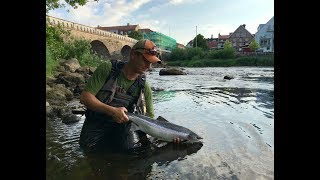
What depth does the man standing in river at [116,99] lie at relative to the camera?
481 cm

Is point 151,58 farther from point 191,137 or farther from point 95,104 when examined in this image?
point 191,137

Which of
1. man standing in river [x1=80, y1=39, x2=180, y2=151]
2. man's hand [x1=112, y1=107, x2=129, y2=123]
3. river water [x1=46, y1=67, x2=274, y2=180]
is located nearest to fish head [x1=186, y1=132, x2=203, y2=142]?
river water [x1=46, y1=67, x2=274, y2=180]

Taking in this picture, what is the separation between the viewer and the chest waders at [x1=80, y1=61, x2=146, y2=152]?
16.7 feet

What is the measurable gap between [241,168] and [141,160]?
1.58m

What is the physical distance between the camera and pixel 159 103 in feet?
43.2

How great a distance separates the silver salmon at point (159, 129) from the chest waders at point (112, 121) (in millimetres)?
201

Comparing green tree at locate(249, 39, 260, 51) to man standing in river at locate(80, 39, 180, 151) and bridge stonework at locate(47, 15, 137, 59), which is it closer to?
bridge stonework at locate(47, 15, 137, 59)

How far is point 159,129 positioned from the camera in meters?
5.59

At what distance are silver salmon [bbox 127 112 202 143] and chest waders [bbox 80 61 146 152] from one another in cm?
20

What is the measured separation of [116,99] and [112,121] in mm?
371

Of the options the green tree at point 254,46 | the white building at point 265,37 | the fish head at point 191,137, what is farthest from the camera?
the green tree at point 254,46

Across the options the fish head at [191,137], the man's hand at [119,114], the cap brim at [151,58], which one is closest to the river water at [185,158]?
the fish head at [191,137]

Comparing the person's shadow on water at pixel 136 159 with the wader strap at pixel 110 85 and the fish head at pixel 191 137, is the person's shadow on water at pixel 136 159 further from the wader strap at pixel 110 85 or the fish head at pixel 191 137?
the wader strap at pixel 110 85
